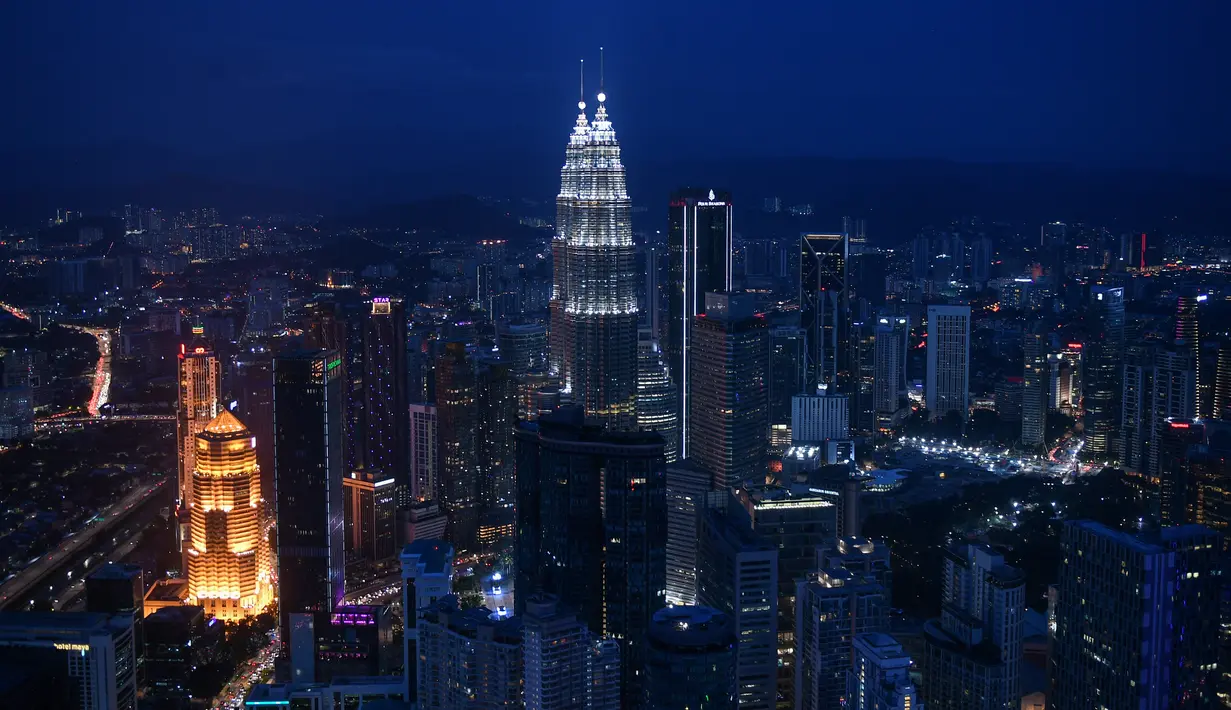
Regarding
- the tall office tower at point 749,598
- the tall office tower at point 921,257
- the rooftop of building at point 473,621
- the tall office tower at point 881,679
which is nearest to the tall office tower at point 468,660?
the rooftop of building at point 473,621

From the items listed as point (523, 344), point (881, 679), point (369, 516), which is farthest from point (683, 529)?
point (523, 344)

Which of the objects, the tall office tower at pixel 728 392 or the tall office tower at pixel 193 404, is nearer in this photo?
the tall office tower at pixel 193 404

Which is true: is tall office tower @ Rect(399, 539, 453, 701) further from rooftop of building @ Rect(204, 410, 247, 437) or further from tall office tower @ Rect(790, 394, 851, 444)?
tall office tower @ Rect(790, 394, 851, 444)

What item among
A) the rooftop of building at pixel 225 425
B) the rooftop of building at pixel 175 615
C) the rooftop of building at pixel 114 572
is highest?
the rooftop of building at pixel 225 425

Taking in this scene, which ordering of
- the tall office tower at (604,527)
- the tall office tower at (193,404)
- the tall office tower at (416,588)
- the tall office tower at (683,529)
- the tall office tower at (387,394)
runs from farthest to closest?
the tall office tower at (387,394) < the tall office tower at (193,404) < the tall office tower at (683,529) < the tall office tower at (604,527) < the tall office tower at (416,588)

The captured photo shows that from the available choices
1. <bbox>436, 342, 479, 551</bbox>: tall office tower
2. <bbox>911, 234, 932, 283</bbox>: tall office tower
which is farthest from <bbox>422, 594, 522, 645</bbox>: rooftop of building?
<bbox>911, 234, 932, 283</bbox>: tall office tower

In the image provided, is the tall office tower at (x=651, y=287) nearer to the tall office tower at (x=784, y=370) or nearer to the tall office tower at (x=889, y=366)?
the tall office tower at (x=784, y=370)
